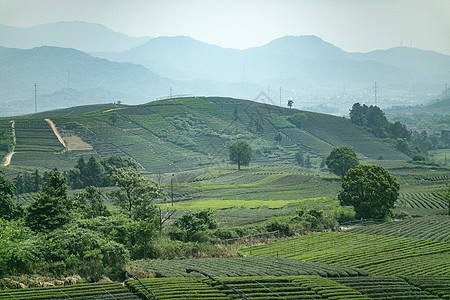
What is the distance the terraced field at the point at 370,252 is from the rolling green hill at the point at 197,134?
2892 inches

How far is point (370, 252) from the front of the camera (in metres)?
49.6

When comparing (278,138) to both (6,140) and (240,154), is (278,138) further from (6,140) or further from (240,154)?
(6,140)

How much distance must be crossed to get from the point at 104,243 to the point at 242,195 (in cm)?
5783

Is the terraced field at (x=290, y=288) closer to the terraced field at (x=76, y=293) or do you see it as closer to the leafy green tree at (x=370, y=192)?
the terraced field at (x=76, y=293)

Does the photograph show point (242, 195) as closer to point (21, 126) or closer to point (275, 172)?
point (275, 172)

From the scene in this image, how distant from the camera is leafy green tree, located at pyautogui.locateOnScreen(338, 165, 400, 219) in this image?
6844cm

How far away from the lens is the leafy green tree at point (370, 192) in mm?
68438

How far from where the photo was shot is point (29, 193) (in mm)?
97625

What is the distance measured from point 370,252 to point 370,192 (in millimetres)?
20403

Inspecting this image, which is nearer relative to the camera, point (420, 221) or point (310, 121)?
point (420, 221)

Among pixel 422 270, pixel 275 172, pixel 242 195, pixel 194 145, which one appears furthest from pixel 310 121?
pixel 422 270

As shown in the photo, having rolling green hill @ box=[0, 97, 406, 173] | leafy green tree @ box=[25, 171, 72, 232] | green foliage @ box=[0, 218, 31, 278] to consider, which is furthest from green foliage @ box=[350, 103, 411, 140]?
green foliage @ box=[0, 218, 31, 278]

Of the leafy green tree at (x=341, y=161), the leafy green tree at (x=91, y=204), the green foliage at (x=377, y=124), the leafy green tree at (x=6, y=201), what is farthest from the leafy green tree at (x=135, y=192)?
the green foliage at (x=377, y=124)

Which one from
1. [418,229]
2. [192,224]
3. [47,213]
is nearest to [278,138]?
[418,229]
